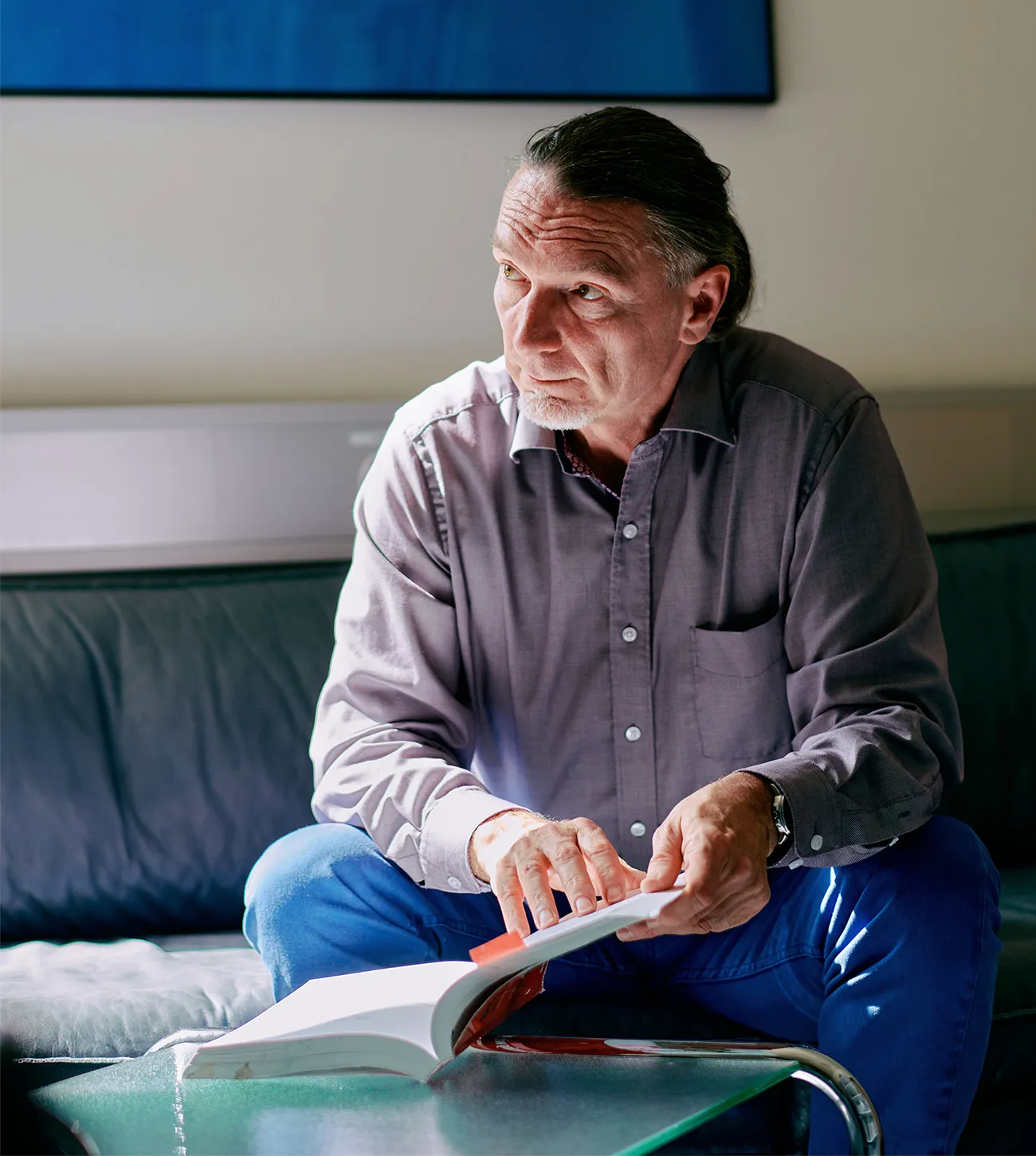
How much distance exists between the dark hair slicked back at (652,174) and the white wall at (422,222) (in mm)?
708

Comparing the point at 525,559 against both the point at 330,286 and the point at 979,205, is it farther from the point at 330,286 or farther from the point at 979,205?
the point at 979,205

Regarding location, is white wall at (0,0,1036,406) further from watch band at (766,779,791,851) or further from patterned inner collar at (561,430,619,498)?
watch band at (766,779,791,851)

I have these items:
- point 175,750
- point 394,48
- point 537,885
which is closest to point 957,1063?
point 537,885

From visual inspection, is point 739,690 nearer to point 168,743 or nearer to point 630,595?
point 630,595

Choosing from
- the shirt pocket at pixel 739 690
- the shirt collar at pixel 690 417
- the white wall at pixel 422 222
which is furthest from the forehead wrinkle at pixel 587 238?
the white wall at pixel 422 222

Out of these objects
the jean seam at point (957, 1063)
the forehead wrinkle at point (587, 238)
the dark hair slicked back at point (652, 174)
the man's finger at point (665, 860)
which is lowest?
the jean seam at point (957, 1063)

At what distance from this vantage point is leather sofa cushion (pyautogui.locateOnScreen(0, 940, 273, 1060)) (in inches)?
49.4

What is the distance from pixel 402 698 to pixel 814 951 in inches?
18.7

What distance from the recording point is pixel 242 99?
6.35 feet

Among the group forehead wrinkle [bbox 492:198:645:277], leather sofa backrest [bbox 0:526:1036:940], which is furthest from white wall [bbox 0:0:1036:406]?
forehead wrinkle [bbox 492:198:645:277]

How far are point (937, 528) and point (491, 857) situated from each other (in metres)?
1.39

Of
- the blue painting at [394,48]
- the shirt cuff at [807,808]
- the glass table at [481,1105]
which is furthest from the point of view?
the blue painting at [394,48]

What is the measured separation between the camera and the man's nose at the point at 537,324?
1282 millimetres

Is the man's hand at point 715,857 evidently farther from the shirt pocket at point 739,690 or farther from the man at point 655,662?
the shirt pocket at point 739,690
